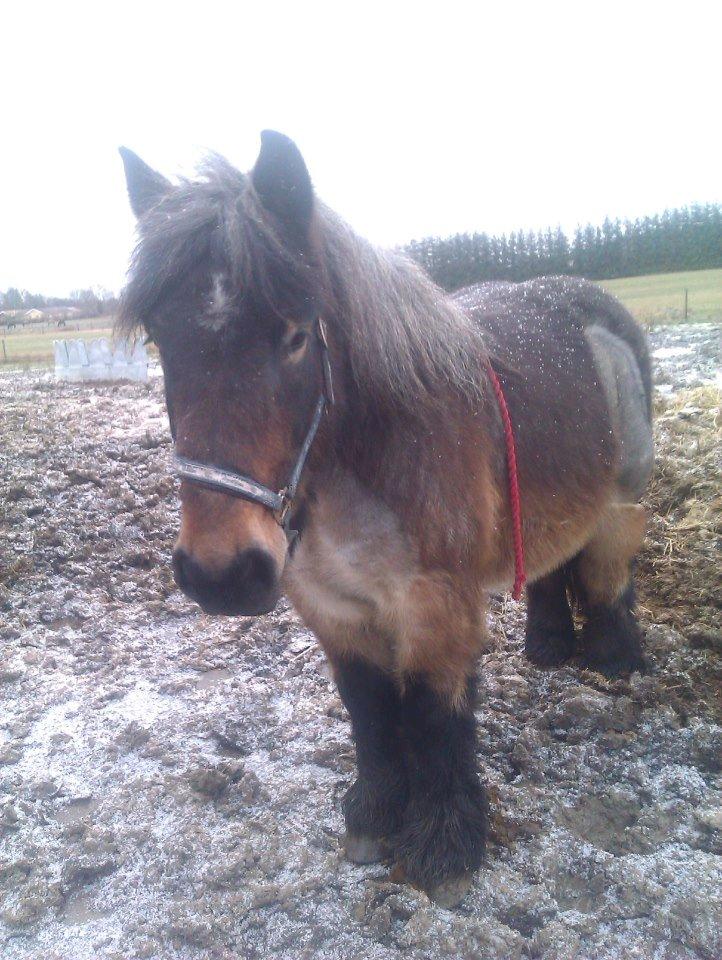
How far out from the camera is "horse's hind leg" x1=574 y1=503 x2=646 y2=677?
124 inches

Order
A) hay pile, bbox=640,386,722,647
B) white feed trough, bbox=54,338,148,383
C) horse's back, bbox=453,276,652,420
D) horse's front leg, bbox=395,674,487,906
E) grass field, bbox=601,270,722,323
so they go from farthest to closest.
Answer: white feed trough, bbox=54,338,148,383
grass field, bbox=601,270,722,323
hay pile, bbox=640,386,722,647
horse's back, bbox=453,276,652,420
horse's front leg, bbox=395,674,487,906

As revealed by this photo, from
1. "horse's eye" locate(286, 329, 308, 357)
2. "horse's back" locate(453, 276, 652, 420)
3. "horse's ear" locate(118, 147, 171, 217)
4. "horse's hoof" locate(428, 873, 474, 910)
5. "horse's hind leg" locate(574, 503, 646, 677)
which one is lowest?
"horse's hoof" locate(428, 873, 474, 910)

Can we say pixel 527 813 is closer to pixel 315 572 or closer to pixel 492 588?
pixel 492 588

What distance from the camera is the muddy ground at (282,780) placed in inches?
76.5

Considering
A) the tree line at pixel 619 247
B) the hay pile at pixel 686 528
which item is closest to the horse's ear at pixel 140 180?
the hay pile at pixel 686 528

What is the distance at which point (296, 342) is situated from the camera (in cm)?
162

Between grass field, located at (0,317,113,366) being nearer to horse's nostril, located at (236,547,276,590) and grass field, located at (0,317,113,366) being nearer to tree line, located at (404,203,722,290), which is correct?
tree line, located at (404,203,722,290)

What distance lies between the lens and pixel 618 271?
550 centimetres

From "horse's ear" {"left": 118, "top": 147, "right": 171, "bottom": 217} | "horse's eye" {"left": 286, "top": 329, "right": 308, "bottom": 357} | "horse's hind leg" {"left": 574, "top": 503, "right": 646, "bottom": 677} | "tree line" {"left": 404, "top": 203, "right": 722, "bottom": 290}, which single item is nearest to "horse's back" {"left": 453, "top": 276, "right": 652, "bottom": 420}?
"horse's hind leg" {"left": 574, "top": 503, "right": 646, "bottom": 677}

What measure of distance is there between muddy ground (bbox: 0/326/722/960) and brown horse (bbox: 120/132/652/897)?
226 mm

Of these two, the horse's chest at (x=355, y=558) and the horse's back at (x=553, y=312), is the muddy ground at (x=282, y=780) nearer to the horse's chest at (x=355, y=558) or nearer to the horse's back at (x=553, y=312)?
the horse's chest at (x=355, y=558)

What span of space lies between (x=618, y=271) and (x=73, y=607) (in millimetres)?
5164

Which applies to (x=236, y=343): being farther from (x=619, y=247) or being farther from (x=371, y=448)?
(x=619, y=247)

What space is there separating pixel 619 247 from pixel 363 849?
5353 millimetres
